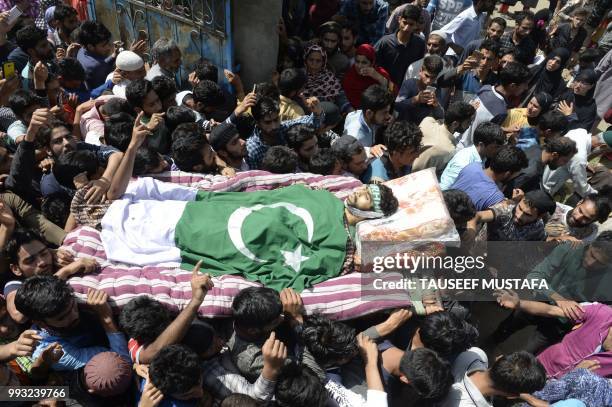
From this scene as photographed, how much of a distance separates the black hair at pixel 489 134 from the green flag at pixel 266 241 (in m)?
1.79

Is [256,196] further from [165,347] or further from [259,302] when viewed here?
[165,347]

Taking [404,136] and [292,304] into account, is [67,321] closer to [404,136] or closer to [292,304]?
[292,304]

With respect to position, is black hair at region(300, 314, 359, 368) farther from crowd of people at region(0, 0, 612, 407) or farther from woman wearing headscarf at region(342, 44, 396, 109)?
woman wearing headscarf at region(342, 44, 396, 109)

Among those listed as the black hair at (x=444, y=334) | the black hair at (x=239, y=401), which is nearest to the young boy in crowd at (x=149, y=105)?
the black hair at (x=239, y=401)

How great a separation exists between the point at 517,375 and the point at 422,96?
2864mm

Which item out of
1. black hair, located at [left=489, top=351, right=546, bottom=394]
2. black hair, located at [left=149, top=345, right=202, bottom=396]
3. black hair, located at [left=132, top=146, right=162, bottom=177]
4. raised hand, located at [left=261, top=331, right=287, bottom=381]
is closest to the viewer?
black hair, located at [left=149, top=345, right=202, bottom=396]

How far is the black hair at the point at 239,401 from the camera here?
82.9 inches

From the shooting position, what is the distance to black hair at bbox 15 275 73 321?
2195 millimetres

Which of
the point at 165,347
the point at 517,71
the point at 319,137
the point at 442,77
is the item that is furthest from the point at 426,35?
the point at 165,347

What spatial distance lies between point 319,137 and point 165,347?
2.53 metres

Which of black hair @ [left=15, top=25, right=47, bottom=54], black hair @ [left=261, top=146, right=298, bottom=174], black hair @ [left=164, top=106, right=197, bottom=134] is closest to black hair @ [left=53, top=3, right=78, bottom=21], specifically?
black hair @ [left=15, top=25, right=47, bottom=54]

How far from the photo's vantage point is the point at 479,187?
3506 mm

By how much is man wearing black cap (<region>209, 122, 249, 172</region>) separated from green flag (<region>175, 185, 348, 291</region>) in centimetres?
70

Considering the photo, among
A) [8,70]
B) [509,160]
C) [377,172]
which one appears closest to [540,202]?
[509,160]
